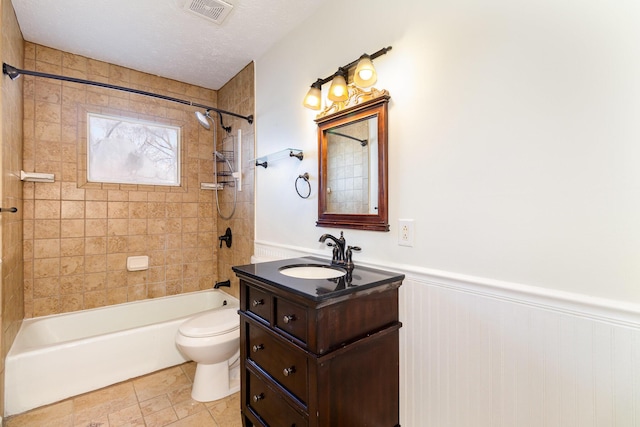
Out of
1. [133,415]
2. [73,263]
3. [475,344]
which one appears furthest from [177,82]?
[475,344]


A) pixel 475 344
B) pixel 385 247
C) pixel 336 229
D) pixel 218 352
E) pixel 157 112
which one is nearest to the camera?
pixel 475 344

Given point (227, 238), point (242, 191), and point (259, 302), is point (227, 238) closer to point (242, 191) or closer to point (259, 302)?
point (242, 191)

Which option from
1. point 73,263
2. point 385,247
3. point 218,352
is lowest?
point 218,352

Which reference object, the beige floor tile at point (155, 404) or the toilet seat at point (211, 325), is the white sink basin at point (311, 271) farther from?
the beige floor tile at point (155, 404)

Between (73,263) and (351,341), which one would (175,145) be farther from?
(351,341)

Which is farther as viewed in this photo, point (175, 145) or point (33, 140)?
point (175, 145)

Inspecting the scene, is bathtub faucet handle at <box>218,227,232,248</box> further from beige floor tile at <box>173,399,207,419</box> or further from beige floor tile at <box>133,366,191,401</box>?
beige floor tile at <box>173,399,207,419</box>

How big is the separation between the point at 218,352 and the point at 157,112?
228cm

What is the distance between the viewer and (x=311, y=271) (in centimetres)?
161

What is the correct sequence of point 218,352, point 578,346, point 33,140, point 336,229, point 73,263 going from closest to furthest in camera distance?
point 578,346 → point 336,229 → point 218,352 → point 33,140 → point 73,263

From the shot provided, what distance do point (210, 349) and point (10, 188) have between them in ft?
5.31

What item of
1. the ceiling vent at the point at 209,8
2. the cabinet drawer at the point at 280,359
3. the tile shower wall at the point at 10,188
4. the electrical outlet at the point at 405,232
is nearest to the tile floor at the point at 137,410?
the tile shower wall at the point at 10,188

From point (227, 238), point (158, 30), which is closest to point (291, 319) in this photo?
point (227, 238)

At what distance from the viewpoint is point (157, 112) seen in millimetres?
2781
